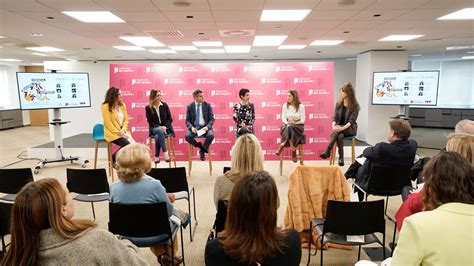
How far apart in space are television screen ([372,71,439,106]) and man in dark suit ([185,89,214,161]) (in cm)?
479

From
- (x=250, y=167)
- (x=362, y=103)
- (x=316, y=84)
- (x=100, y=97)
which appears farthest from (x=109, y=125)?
(x=362, y=103)

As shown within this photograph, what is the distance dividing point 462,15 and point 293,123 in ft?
10.2

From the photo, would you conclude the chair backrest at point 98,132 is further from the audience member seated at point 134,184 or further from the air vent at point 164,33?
the audience member seated at point 134,184

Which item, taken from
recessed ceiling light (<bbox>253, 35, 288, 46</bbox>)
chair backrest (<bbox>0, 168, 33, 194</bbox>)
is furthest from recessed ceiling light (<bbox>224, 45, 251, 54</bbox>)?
chair backrest (<bbox>0, 168, 33, 194</bbox>)

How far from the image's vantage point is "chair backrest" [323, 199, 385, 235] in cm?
241

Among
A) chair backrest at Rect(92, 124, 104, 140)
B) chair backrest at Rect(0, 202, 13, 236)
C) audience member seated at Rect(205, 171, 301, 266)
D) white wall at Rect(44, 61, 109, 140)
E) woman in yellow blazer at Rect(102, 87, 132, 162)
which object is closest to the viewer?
Result: audience member seated at Rect(205, 171, 301, 266)

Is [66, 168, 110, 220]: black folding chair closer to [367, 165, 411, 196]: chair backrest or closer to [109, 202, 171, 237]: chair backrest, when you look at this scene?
[109, 202, 171, 237]: chair backrest

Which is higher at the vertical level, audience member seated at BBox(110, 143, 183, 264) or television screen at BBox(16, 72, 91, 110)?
television screen at BBox(16, 72, 91, 110)

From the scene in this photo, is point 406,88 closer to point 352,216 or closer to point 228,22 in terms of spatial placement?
point 228,22

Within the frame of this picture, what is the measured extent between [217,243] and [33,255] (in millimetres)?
755

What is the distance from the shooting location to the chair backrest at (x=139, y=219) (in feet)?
7.54

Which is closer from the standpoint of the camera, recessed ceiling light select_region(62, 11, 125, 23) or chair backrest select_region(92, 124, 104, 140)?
recessed ceiling light select_region(62, 11, 125, 23)

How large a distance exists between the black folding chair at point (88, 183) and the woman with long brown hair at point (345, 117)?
389cm

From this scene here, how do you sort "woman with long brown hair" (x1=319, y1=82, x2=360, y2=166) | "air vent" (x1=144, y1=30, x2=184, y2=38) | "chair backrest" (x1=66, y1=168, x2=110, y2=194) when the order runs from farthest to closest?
"air vent" (x1=144, y1=30, x2=184, y2=38)
"woman with long brown hair" (x1=319, y1=82, x2=360, y2=166)
"chair backrest" (x1=66, y1=168, x2=110, y2=194)
